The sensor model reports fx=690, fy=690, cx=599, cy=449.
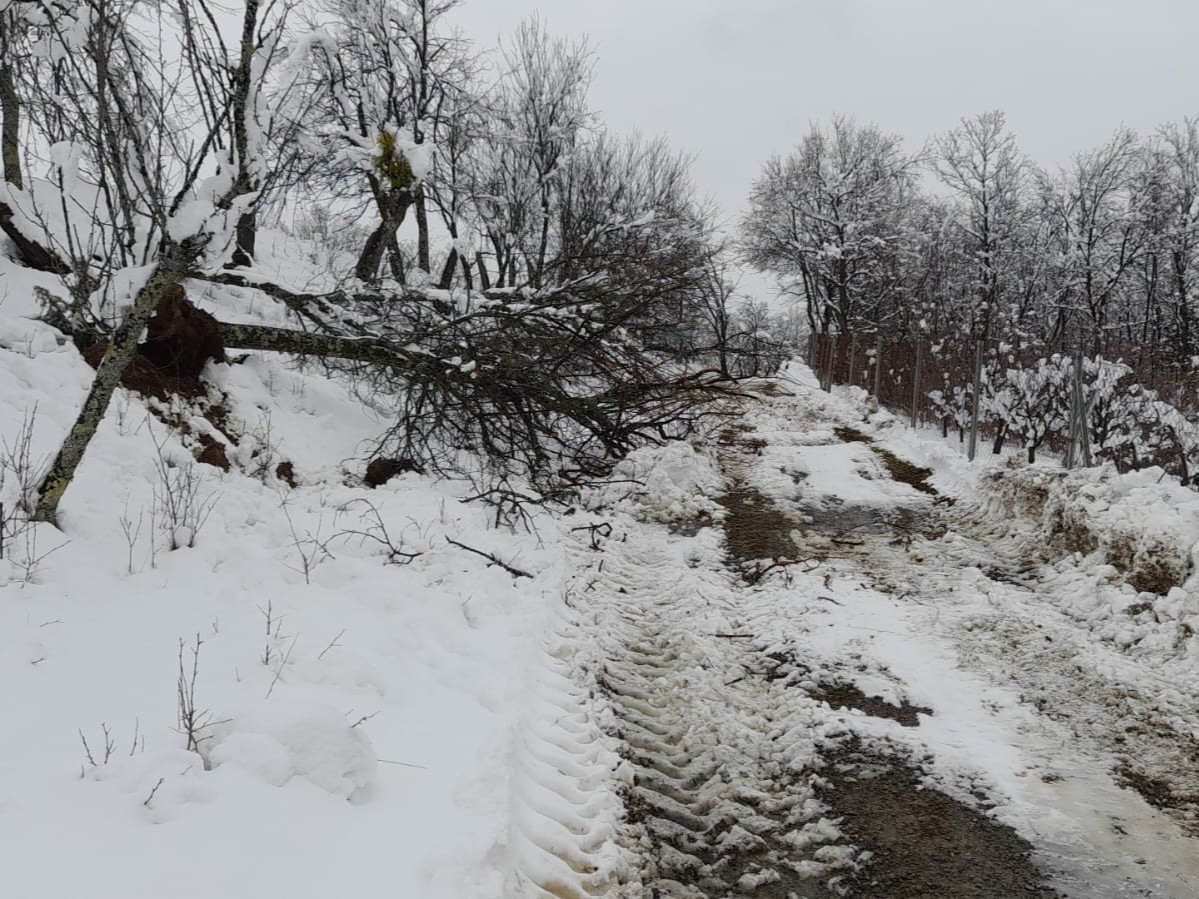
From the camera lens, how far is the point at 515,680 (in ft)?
12.7

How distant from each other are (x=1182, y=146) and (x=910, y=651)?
37606 mm

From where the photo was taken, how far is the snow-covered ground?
2412 millimetres

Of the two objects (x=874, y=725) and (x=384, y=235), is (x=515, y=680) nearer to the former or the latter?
(x=874, y=725)

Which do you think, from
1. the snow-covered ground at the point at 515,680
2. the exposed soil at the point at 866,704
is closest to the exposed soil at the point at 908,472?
the snow-covered ground at the point at 515,680

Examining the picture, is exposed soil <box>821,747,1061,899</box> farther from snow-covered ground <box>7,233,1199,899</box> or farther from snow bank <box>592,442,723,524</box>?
snow bank <box>592,442,723,524</box>

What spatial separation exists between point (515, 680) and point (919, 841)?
210 centimetres

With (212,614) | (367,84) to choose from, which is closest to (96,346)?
(212,614)

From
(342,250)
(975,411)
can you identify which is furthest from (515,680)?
(342,250)

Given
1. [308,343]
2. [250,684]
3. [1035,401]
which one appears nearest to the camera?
[250,684]

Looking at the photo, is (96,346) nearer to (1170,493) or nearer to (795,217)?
(1170,493)

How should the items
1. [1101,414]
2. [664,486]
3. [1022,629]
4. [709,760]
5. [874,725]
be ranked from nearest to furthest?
[709,760]
[874,725]
[1022,629]
[664,486]
[1101,414]

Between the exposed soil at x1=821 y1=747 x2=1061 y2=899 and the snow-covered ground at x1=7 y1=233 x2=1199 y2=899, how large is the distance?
8 centimetres

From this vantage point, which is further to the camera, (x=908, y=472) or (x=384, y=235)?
(x=384, y=235)

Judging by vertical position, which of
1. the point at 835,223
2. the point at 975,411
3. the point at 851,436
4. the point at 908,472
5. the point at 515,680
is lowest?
the point at 515,680
